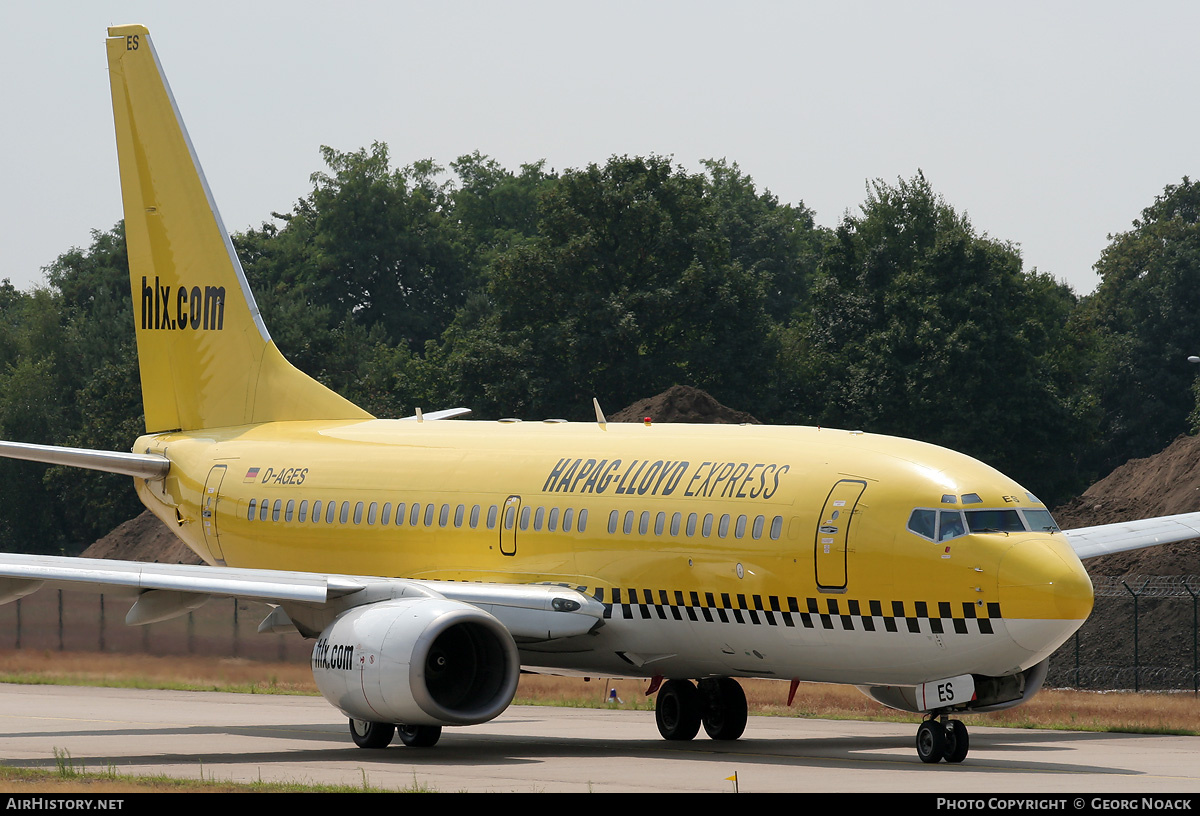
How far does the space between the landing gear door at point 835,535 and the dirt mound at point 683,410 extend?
1235 inches

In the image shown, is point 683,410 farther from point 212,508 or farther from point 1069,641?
point 212,508

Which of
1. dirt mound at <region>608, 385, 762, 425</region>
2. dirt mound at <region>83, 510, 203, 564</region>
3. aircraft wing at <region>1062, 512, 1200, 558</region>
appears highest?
dirt mound at <region>608, 385, 762, 425</region>

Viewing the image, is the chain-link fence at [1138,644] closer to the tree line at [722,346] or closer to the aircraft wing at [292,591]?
the aircraft wing at [292,591]

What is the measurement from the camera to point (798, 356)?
7300 cm

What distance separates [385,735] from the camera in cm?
2323

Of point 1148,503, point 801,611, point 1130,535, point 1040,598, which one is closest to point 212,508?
point 801,611

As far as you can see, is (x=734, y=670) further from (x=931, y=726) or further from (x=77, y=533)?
(x=77, y=533)

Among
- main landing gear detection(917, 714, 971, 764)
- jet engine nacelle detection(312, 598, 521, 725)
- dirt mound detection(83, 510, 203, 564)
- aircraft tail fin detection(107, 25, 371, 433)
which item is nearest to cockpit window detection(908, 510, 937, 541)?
main landing gear detection(917, 714, 971, 764)

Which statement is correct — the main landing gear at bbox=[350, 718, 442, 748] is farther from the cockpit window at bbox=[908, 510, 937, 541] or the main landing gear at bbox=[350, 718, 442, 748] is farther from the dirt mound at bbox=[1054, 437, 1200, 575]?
the dirt mound at bbox=[1054, 437, 1200, 575]

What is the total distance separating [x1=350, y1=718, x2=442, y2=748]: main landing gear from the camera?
912 inches

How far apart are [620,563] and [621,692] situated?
479 inches

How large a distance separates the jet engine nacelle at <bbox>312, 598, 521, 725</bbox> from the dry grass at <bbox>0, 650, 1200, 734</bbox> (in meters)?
9.77
